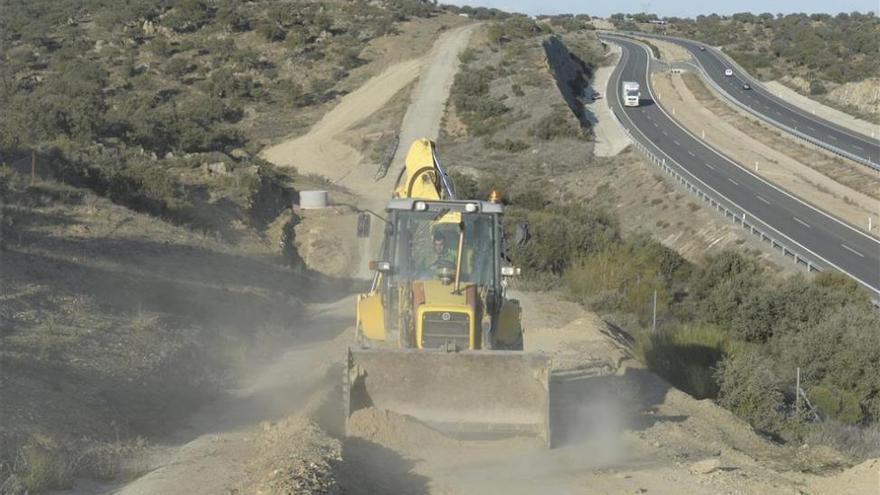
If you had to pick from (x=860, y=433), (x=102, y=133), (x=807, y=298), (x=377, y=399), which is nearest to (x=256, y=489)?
(x=377, y=399)

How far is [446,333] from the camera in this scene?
1300 centimetres

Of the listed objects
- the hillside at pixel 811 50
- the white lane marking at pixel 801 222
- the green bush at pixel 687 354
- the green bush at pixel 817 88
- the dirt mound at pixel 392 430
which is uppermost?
the hillside at pixel 811 50

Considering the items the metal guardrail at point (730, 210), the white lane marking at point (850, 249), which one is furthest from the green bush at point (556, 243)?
the white lane marking at point (850, 249)

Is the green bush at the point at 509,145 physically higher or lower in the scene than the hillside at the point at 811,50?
lower

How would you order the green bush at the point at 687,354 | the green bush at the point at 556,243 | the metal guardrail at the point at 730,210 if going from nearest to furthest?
the green bush at the point at 687,354, the green bush at the point at 556,243, the metal guardrail at the point at 730,210

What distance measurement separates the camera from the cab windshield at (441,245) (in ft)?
45.3

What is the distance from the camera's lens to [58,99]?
51.3 m

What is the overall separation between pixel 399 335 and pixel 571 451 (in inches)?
104

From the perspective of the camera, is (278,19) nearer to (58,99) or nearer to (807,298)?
(58,99)

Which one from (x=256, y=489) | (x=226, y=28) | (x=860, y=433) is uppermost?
(x=226, y=28)

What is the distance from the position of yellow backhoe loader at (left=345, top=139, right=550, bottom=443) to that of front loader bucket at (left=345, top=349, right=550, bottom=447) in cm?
1

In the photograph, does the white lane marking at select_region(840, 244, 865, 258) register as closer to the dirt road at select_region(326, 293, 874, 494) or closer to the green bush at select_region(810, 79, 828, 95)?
the dirt road at select_region(326, 293, 874, 494)

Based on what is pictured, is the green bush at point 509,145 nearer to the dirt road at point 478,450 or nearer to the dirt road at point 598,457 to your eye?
the dirt road at point 478,450

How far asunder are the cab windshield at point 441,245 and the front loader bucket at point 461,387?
4.87ft
